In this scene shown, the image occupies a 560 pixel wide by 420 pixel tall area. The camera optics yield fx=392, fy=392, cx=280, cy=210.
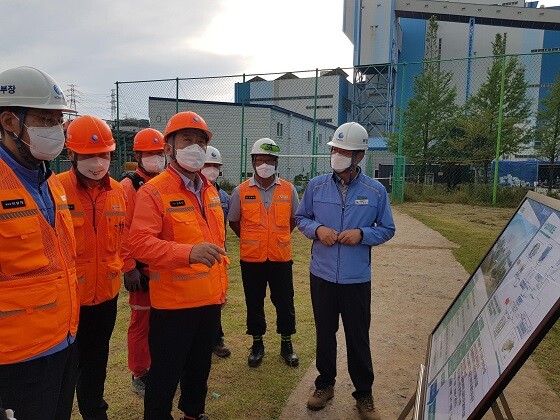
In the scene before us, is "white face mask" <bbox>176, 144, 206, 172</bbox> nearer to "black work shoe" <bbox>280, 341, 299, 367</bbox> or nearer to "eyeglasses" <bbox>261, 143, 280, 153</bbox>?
"eyeglasses" <bbox>261, 143, 280, 153</bbox>

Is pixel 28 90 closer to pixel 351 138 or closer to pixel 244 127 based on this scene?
pixel 351 138

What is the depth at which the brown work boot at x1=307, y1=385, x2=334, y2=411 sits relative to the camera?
10.1 ft

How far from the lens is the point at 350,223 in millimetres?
3117

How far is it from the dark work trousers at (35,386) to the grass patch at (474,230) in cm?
288

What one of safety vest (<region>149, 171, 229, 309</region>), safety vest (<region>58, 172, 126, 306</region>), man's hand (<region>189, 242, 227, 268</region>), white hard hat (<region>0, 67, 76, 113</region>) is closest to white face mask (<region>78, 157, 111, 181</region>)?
safety vest (<region>58, 172, 126, 306</region>)

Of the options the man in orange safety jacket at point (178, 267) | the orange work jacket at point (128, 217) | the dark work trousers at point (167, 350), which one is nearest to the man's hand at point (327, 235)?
the man in orange safety jacket at point (178, 267)

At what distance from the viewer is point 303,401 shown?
320 centimetres

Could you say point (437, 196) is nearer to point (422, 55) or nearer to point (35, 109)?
point (35, 109)

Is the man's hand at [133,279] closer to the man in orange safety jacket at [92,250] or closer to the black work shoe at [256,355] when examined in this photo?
the man in orange safety jacket at [92,250]

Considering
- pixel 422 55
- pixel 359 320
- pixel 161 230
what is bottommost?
pixel 359 320

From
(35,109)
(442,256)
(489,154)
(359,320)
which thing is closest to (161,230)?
(35,109)

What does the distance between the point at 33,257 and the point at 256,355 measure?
102 inches

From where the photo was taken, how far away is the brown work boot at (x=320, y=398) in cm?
309

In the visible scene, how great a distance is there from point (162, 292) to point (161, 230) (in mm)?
380
